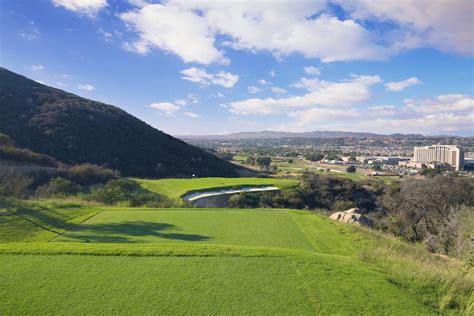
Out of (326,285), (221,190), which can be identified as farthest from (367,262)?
(221,190)

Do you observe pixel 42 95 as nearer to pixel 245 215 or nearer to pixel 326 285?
pixel 245 215

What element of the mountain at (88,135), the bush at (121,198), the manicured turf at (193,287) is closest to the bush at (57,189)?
the bush at (121,198)

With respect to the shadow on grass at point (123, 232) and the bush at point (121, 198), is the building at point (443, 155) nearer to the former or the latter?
the bush at point (121, 198)

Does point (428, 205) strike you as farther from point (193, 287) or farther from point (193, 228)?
point (193, 287)

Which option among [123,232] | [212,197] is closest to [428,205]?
[212,197]

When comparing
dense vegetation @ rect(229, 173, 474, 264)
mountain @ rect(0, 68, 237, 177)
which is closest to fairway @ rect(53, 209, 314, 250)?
dense vegetation @ rect(229, 173, 474, 264)

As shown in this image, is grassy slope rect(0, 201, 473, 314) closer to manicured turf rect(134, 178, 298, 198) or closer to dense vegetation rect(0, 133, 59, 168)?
manicured turf rect(134, 178, 298, 198)
